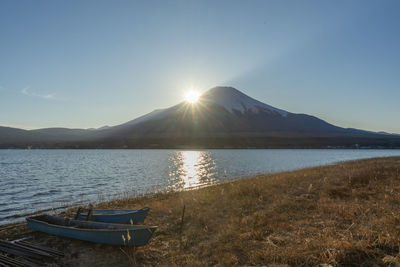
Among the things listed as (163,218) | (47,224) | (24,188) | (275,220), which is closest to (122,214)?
(163,218)

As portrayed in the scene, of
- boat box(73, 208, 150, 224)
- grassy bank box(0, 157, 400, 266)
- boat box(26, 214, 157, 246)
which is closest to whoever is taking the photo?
grassy bank box(0, 157, 400, 266)

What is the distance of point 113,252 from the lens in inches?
375

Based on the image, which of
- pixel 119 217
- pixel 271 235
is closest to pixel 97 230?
pixel 119 217

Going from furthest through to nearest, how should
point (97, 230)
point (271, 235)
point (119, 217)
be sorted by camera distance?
point (119, 217) → point (97, 230) → point (271, 235)

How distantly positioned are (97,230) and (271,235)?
22.6 ft

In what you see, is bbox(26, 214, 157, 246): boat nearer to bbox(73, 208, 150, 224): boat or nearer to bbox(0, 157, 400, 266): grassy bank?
bbox(0, 157, 400, 266): grassy bank

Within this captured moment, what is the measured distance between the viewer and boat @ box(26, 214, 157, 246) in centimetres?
874

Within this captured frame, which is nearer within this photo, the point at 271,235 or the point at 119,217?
the point at 271,235

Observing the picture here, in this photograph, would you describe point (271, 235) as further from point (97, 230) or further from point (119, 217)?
point (119, 217)

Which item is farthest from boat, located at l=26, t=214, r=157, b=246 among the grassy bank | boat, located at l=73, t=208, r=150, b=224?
boat, located at l=73, t=208, r=150, b=224

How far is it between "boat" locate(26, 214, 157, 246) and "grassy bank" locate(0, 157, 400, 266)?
1.46ft

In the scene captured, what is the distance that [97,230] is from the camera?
945 cm

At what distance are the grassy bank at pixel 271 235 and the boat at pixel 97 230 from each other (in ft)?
1.46

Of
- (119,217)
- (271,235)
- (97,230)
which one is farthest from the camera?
(119,217)
